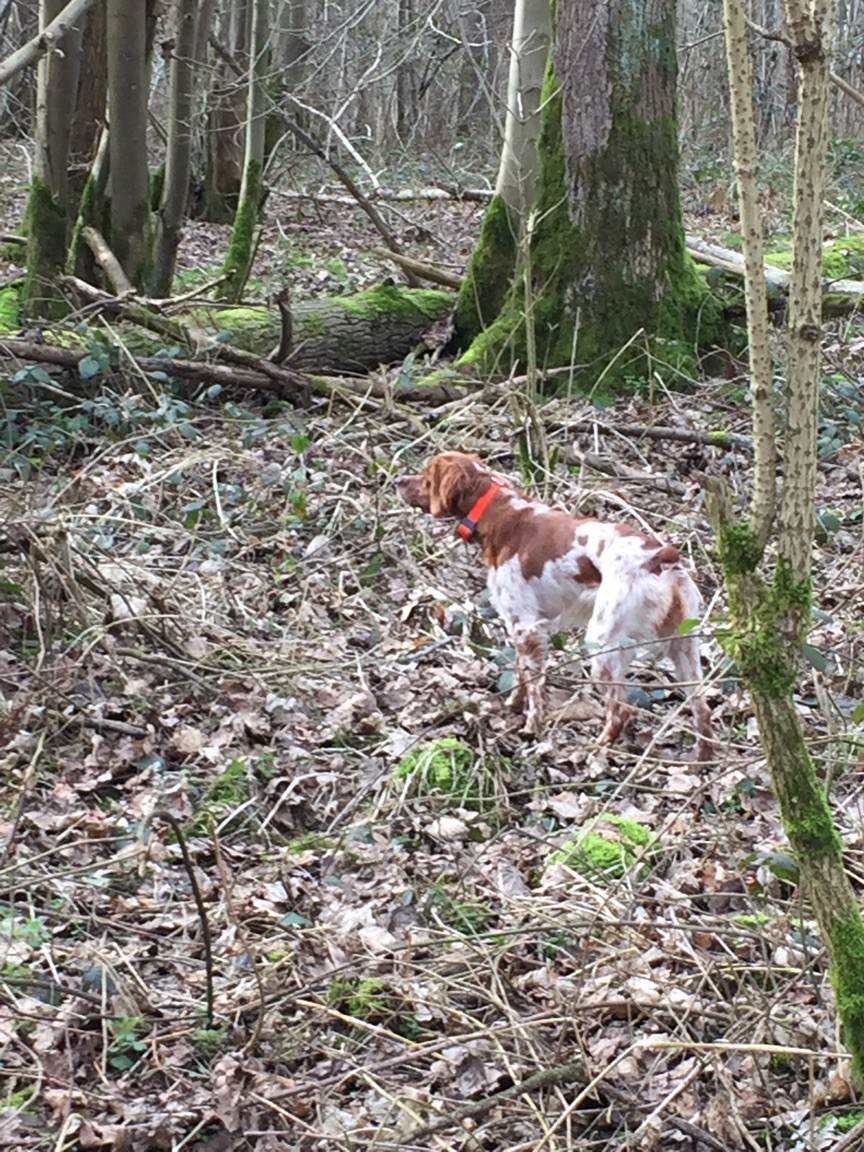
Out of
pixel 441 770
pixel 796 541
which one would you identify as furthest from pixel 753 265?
pixel 441 770

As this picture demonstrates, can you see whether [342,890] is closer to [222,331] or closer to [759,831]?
[759,831]

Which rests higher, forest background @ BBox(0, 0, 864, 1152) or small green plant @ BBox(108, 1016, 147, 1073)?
forest background @ BBox(0, 0, 864, 1152)

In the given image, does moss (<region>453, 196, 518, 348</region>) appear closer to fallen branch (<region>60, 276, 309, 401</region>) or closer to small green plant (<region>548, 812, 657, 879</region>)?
fallen branch (<region>60, 276, 309, 401</region>)

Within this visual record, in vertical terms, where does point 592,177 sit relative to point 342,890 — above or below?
above

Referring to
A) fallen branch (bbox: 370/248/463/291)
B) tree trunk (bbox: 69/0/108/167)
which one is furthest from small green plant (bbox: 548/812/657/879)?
tree trunk (bbox: 69/0/108/167)

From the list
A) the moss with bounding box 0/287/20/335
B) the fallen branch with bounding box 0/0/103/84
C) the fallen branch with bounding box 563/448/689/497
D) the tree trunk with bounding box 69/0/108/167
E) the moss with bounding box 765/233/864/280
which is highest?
the tree trunk with bounding box 69/0/108/167

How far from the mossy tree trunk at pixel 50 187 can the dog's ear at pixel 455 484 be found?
495 cm

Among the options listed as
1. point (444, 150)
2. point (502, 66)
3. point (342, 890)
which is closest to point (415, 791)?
point (342, 890)

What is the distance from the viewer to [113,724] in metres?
5.40

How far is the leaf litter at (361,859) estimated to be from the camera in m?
3.29

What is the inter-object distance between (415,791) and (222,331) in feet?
18.6

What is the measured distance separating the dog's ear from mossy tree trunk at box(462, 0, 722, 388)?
124 inches

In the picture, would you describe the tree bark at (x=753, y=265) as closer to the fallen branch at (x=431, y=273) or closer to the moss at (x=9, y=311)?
the moss at (x=9, y=311)

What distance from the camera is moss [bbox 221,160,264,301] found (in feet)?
37.1
